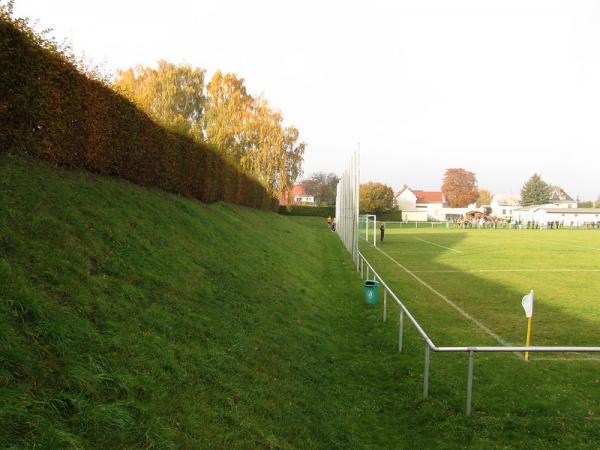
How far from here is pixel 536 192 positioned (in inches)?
4678

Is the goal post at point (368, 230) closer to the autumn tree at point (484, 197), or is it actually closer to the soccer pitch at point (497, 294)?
the soccer pitch at point (497, 294)

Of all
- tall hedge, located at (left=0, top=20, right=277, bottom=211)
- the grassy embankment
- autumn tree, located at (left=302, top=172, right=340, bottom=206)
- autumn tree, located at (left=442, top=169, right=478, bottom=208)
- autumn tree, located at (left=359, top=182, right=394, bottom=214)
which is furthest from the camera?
autumn tree, located at (left=442, top=169, right=478, bottom=208)

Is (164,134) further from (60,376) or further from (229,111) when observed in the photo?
(229,111)

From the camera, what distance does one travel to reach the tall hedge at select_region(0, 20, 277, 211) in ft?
21.9

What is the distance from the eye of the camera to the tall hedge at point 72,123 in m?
6.68

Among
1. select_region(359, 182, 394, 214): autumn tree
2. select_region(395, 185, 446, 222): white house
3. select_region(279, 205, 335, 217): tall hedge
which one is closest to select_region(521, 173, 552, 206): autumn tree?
select_region(395, 185, 446, 222): white house

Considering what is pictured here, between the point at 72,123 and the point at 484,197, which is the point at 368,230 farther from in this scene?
the point at 484,197

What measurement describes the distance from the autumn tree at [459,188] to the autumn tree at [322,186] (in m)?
40.6

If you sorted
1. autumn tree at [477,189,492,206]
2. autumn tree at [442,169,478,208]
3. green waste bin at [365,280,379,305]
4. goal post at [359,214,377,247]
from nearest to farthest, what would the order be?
green waste bin at [365,280,379,305] < goal post at [359,214,377,247] < autumn tree at [442,169,478,208] < autumn tree at [477,189,492,206]

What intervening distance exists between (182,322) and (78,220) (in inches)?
83.0

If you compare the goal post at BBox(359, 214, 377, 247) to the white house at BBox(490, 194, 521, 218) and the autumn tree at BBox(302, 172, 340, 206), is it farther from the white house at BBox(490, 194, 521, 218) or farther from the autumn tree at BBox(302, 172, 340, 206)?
the white house at BBox(490, 194, 521, 218)

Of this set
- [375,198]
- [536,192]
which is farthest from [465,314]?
[536,192]

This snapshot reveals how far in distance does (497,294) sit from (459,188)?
418ft

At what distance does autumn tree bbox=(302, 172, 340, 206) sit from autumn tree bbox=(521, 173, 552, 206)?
5280cm
